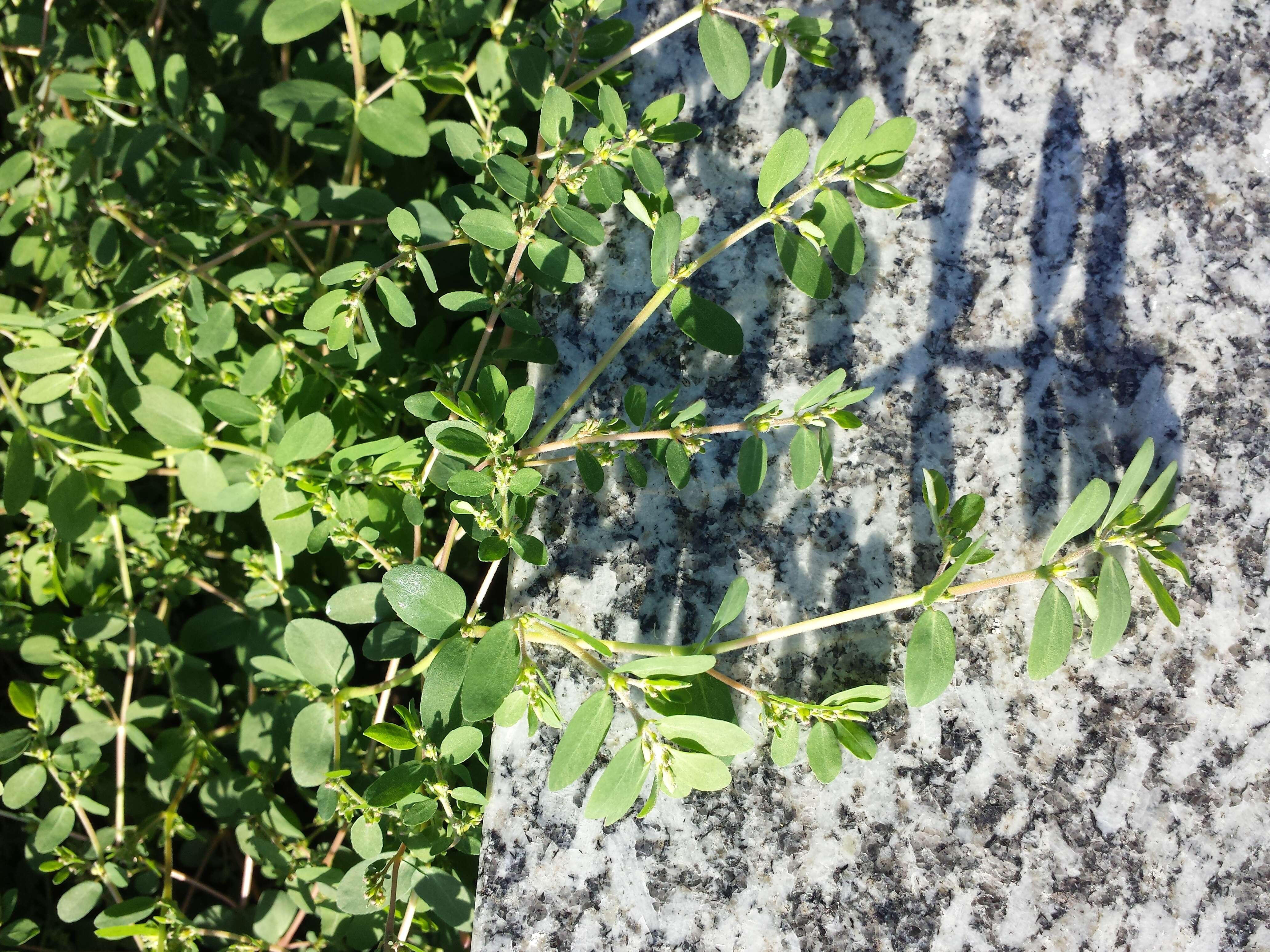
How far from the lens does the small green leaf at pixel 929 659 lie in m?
1.35

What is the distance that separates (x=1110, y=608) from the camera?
134 cm

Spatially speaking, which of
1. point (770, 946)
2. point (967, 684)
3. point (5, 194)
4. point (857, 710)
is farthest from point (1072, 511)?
point (5, 194)

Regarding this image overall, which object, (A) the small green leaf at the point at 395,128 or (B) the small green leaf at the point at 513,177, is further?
(A) the small green leaf at the point at 395,128

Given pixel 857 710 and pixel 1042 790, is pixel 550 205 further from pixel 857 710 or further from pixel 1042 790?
pixel 1042 790

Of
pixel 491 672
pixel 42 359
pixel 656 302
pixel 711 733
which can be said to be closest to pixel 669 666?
pixel 711 733

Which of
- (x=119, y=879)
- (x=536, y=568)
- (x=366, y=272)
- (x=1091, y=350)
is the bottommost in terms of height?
(x=119, y=879)

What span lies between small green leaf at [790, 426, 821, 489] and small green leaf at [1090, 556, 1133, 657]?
0.50 m

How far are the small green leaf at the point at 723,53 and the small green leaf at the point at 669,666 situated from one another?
1.02m

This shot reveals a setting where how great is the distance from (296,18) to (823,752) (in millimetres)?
1768

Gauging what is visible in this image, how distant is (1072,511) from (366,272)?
1.30 meters

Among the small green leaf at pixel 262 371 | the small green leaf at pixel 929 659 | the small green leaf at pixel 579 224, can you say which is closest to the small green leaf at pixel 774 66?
the small green leaf at pixel 579 224

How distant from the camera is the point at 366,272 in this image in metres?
1.49

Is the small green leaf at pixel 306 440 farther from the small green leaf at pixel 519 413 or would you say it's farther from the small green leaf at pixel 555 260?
the small green leaf at pixel 555 260

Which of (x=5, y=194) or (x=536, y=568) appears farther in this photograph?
(x=5, y=194)
